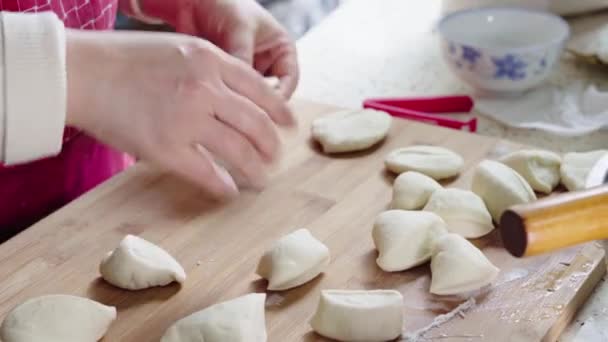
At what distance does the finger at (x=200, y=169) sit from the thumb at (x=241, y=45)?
0.73ft

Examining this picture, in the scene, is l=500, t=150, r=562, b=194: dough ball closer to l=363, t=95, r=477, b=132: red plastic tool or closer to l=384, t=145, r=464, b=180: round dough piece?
l=384, t=145, r=464, b=180: round dough piece

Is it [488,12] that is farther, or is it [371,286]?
[488,12]

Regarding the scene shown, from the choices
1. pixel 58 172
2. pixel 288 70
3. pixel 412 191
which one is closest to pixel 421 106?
pixel 288 70

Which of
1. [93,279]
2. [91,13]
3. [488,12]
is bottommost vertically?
[93,279]

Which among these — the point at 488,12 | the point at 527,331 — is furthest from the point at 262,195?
the point at 488,12

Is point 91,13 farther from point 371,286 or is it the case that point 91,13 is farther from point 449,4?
point 449,4

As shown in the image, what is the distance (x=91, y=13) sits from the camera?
3.52ft

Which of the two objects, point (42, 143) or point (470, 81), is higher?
point (42, 143)

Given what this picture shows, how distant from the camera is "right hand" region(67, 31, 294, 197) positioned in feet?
2.64

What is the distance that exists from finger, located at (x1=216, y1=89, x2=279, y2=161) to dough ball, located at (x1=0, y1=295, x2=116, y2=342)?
23 cm

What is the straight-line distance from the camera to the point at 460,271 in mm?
821

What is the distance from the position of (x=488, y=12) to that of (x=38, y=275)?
89 centimetres

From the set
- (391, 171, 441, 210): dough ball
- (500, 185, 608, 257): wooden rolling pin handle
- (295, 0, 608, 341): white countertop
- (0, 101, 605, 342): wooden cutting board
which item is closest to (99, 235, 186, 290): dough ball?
(0, 101, 605, 342): wooden cutting board

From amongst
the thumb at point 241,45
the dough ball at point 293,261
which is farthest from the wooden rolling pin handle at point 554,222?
the thumb at point 241,45
